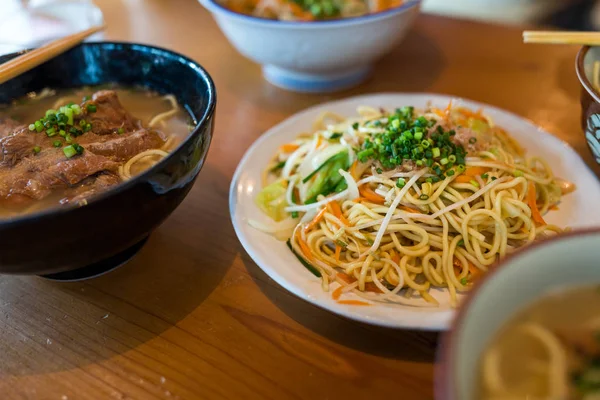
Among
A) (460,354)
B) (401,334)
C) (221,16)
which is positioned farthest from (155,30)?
(460,354)

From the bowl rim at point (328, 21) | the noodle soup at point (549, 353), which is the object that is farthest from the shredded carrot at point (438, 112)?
the noodle soup at point (549, 353)

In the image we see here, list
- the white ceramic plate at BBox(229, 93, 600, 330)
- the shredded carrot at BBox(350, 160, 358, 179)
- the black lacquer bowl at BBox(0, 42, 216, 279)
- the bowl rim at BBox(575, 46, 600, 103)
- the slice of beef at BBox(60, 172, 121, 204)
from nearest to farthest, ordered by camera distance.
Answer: the black lacquer bowl at BBox(0, 42, 216, 279)
the white ceramic plate at BBox(229, 93, 600, 330)
the slice of beef at BBox(60, 172, 121, 204)
the bowl rim at BBox(575, 46, 600, 103)
the shredded carrot at BBox(350, 160, 358, 179)

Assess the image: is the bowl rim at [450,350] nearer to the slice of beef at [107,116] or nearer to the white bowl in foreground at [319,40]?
the slice of beef at [107,116]

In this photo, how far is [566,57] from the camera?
2.14 meters

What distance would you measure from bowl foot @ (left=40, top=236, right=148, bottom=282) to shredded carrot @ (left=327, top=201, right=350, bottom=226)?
55 centimetres

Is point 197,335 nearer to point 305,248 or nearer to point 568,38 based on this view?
point 305,248

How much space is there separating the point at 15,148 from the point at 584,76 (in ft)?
5.13

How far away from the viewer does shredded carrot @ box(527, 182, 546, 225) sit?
128 centimetres

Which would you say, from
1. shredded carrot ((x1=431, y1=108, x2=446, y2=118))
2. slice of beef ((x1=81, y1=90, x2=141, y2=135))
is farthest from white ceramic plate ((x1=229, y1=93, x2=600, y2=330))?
slice of beef ((x1=81, y1=90, x2=141, y2=135))

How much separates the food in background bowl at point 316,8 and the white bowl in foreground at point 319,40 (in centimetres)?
25

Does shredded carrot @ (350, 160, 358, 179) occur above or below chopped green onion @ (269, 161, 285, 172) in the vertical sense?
above

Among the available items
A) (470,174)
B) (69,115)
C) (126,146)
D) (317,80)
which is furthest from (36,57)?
(470,174)

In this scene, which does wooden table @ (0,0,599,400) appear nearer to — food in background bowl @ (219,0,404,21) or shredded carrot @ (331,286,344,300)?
shredded carrot @ (331,286,344,300)

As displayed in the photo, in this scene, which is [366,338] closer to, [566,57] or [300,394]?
[300,394]
